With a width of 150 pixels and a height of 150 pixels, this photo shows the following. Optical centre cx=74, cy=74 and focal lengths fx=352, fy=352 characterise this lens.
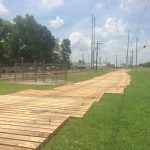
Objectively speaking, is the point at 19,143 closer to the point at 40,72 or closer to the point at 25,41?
the point at 40,72

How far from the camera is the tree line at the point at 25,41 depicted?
2778 inches

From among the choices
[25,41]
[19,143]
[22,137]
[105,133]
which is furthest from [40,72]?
[25,41]

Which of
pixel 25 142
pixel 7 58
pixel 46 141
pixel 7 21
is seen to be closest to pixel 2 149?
pixel 25 142

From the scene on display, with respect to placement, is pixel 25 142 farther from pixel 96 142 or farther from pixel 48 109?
pixel 48 109

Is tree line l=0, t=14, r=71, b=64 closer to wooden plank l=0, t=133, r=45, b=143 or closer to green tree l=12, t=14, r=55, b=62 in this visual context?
green tree l=12, t=14, r=55, b=62

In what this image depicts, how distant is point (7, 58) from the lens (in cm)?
6919

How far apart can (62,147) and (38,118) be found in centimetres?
273

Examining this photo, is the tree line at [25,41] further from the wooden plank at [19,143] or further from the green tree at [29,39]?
the wooden plank at [19,143]

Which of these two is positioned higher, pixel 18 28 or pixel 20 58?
pixel 18 28

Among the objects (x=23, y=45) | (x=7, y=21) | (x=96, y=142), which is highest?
→ (x=7, y=21)

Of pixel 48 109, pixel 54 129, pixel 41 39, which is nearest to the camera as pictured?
pixel 54 129

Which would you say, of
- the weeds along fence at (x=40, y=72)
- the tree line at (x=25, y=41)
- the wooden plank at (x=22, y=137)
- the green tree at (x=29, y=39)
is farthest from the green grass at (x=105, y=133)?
the green tree at (x=29, y=39)

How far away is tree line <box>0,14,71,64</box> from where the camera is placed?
7056cm

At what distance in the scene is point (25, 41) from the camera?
74.4m
